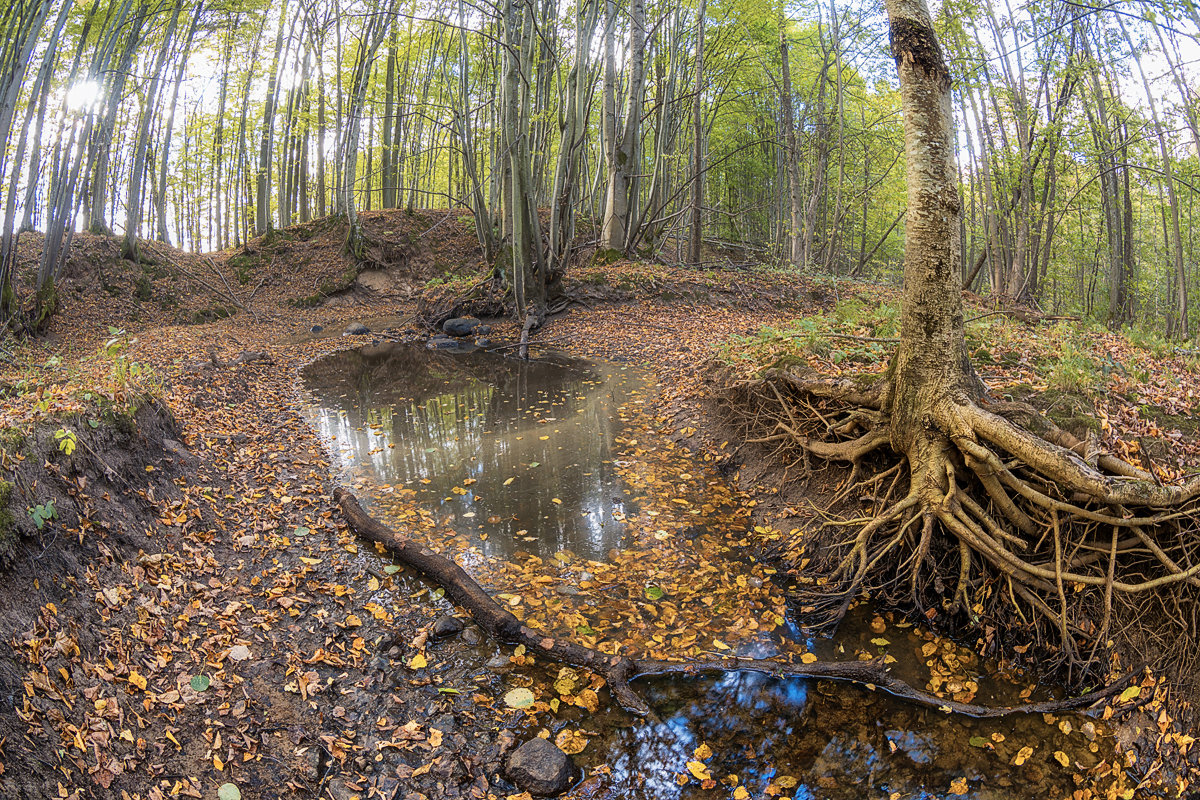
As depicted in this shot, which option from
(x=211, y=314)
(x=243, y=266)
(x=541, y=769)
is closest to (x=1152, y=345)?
(x=541, y=769)

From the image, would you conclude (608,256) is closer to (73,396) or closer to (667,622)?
(73,396)

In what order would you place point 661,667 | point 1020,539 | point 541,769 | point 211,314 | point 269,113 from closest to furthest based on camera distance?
point 541,769
point 661,667
point 1020,539
point 211,314
point 269,113

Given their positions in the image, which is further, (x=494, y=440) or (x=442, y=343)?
(x=442, y=343)

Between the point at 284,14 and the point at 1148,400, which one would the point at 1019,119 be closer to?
the point at 1148,400

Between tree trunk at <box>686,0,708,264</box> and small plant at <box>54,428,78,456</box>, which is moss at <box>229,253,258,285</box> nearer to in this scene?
tree trunk at <box>686,0,708,264</box>

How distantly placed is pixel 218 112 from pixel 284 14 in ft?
15.3

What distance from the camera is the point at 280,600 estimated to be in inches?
173

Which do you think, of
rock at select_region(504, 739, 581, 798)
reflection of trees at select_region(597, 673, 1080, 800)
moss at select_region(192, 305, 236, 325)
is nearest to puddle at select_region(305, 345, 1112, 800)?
reflection of trees at select_region(597, 673, 1080, 800)

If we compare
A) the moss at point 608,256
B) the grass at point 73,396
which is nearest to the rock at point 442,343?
the moss at point 608,256

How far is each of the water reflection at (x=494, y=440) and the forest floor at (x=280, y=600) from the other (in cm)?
53

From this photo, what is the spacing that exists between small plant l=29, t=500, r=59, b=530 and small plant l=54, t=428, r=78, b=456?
17.8 inches

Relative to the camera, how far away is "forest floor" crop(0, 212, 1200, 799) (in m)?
2.93

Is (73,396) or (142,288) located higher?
(142,288)

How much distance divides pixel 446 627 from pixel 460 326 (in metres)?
12.3
